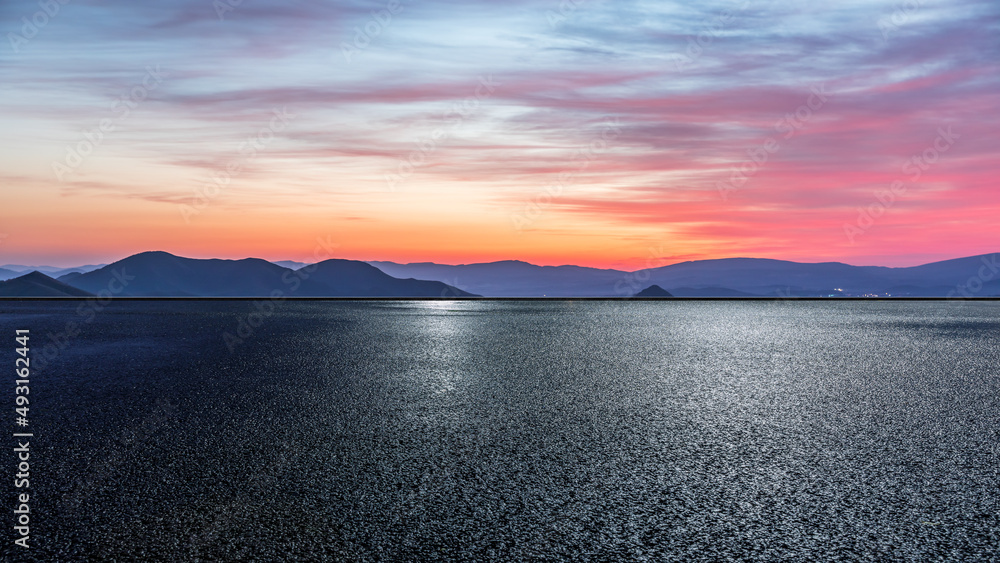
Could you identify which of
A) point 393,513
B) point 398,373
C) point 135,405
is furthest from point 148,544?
point 398,373

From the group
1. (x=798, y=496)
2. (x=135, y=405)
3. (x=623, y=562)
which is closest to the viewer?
(x=623, y=562)

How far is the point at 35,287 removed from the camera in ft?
560

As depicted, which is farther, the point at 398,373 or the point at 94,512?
the point at 398,373

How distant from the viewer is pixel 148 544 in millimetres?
4984

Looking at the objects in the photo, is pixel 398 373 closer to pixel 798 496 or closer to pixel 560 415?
pixel 560 415

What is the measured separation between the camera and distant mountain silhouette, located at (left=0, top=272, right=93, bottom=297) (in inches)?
6353

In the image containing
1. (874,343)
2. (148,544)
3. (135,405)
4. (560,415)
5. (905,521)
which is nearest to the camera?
(148,544)

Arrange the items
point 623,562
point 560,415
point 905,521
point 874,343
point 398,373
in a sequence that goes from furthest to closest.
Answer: point 874,343
point 398,373
point 560,415
point 905,521
point 623,562

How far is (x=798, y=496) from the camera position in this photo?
19.6 feet

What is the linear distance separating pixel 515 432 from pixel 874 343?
16.5 m

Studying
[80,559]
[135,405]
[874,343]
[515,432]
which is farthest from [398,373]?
[874,343]

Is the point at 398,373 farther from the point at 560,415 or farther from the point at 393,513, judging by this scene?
the point at 393,513

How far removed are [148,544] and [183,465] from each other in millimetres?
2187

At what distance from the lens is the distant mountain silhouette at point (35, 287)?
529ft
